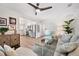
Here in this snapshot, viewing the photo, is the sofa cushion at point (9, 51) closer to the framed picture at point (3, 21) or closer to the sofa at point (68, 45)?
the framed picture at point (3, 21)

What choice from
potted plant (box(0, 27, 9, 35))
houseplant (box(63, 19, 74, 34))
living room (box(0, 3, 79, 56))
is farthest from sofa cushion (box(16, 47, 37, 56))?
houseplant (box(63, 19, 74, 34))

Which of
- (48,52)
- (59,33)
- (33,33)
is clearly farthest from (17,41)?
(59,33)

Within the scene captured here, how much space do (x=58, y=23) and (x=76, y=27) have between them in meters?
0.26

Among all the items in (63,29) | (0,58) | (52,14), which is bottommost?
(0,58)

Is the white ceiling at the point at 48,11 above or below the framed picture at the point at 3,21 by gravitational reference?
above

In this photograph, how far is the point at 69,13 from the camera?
224 centimetres

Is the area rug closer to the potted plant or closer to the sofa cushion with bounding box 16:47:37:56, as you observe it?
the sofa cushion with bounding box 16:47:37:56

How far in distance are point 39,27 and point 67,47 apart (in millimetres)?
499

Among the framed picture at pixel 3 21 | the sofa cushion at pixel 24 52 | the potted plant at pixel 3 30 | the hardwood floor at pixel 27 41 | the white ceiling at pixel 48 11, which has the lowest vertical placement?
the sofa cushion at pixel 24 52

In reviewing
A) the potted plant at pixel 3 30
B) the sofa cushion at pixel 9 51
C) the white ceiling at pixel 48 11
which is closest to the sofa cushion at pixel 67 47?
the white ceiling at pixel 48 11

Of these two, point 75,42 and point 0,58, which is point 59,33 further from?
point 0,58

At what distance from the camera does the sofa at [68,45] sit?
7.31 ft

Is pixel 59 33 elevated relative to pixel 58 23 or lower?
lower

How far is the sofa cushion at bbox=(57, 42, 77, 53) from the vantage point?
2.23 meters
